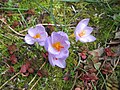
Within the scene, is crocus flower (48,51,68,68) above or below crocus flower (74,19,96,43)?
below

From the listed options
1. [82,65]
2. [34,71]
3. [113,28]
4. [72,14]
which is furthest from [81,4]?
[34,71]

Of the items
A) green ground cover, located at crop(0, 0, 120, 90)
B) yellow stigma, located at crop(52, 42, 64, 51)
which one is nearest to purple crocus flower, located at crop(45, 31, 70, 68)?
yellow stigma, located at crop(52, 42, 64, 51)

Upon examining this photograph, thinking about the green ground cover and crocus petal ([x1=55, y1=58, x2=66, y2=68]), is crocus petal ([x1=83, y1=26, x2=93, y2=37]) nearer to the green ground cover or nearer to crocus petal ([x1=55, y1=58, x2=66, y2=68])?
the green ground cover

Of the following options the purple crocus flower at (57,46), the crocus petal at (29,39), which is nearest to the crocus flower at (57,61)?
the purple crocus flower at (57,46)

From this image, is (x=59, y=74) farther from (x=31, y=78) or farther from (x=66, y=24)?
(x=66, y=24)

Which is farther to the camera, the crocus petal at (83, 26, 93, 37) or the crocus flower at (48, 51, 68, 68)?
the crocus petal at (83, 26, 93, 37)

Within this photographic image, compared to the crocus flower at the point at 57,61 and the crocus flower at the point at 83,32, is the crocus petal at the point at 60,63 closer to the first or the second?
the crocus flower at the point at 57,61

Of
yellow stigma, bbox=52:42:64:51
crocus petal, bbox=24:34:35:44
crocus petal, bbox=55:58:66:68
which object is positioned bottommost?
crocus petal, bbox=55:58:66:68
